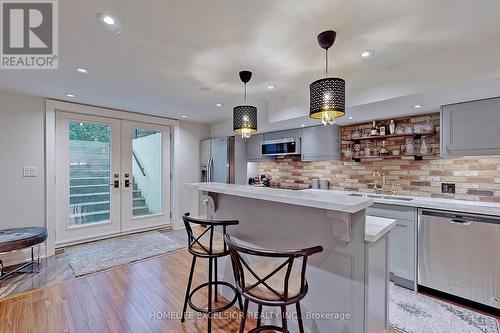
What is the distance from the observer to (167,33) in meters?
1.88

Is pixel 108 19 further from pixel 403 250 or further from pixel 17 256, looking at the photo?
pixel 17 256

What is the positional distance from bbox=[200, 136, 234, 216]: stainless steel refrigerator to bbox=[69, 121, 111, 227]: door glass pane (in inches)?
73.9

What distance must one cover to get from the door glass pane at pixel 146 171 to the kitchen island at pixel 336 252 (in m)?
3.44

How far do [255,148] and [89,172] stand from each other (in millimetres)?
3086

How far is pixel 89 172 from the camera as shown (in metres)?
4.14

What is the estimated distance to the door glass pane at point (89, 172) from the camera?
3.99m

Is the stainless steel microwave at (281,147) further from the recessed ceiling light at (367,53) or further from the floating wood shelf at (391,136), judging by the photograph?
the recessed ceiling light at (367,53)

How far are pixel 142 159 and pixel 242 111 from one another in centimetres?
314

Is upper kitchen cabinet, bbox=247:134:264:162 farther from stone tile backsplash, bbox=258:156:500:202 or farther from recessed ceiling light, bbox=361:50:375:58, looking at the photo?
recessed ceiling light, bbox=361:50:375:58

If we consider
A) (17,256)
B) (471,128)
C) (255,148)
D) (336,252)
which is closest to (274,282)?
(336,252)

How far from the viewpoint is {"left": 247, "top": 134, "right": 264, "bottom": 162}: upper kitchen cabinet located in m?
4.80

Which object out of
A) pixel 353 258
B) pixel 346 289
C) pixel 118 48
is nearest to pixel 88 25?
pixel 118 48

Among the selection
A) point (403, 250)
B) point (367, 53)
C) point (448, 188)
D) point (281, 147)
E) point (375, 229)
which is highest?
point (367, 53)

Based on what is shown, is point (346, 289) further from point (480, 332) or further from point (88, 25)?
point (88, 25)
